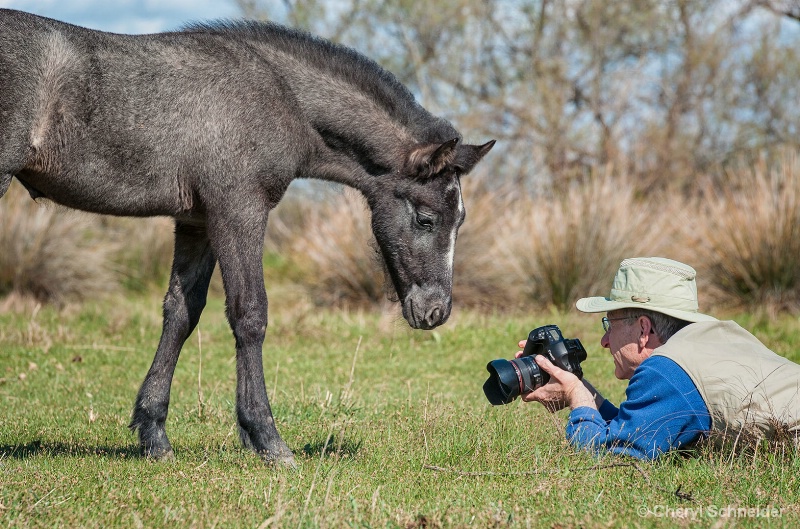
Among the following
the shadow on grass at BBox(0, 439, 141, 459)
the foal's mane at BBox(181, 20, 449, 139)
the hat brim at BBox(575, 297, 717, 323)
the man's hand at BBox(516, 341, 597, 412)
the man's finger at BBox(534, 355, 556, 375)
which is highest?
the foal's mane at BBox(181, 20, 449, 139)

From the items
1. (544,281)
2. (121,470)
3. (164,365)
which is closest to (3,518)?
(121,470)

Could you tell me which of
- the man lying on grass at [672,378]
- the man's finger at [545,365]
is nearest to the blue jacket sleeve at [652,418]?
the man lying on grass at [672,378]

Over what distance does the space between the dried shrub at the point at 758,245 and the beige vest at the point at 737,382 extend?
23.0ft

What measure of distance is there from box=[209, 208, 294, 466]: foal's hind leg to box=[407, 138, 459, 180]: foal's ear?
38.1 inches

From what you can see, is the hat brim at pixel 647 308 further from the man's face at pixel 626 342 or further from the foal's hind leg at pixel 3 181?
the foal's hind leg at pixel 3 181

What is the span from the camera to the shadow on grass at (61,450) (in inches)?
195

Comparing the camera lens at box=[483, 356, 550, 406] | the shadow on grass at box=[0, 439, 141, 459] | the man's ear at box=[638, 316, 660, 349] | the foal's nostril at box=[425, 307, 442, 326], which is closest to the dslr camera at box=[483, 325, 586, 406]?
the camera lens at box=[483, 356, 550, 406]

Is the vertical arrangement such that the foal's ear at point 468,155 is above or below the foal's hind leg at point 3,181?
above

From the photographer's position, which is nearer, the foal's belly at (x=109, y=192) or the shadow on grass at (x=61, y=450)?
the foal's belly at (x=109, y=192)

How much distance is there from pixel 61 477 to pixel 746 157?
18.3 meters

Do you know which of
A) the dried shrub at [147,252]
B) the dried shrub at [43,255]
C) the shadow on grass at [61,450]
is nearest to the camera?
the shadow on grass at [61,450]

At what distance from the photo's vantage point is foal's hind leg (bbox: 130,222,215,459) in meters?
5.24

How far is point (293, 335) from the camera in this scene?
9.88m

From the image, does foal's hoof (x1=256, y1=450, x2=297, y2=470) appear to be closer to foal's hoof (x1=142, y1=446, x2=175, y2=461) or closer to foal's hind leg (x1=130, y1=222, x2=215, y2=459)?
foal's hoof (x1=142, y1=446, x2=175, y2=461)
